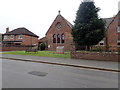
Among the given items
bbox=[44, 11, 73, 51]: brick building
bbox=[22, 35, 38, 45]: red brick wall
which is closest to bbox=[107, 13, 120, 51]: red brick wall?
bbox=[44, 11, 73, 51]: brick building

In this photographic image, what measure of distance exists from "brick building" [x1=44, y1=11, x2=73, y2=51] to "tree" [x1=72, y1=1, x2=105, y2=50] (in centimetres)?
1233

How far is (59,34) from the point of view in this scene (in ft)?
96.9

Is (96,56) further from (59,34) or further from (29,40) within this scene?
(29,40)

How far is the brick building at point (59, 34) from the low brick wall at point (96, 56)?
14456mm

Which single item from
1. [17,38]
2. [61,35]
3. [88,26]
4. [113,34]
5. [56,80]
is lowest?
[56,80]

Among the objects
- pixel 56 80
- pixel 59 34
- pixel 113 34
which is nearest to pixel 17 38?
pixel 59 34

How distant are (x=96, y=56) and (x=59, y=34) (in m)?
18.2

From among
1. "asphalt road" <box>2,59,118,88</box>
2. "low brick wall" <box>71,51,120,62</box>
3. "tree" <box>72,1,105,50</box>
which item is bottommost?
"asphalt road" <box>2,59,118,88</box>

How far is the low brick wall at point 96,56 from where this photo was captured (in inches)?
457

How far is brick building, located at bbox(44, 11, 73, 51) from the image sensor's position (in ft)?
93.0

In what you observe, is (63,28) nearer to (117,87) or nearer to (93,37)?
(93,37)

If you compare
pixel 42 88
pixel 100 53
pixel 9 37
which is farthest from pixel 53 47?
pixel 42 88

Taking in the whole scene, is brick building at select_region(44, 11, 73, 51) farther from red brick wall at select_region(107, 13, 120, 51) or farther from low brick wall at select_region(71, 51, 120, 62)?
low brick wall at select_region(71, 51, 120, 62)

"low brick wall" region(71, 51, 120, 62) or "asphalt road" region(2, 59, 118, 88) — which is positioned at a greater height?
"low brick wall" region(71, 51, 120, 62)
